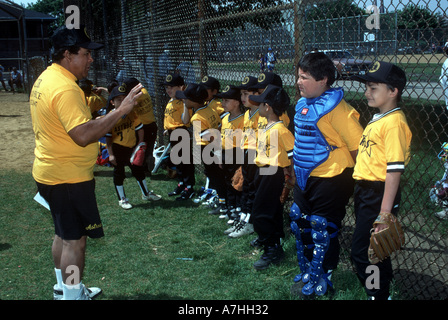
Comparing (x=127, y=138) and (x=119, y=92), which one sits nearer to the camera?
(x=119, y=92)

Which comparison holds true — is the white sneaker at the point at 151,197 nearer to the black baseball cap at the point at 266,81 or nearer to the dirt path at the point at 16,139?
the black baseball cap at the point at 266,81

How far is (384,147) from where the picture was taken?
2.83m

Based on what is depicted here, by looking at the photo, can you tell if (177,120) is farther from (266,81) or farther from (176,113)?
(266,81)

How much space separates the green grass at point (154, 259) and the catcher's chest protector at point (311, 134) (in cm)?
109

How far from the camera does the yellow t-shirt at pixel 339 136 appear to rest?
322cm

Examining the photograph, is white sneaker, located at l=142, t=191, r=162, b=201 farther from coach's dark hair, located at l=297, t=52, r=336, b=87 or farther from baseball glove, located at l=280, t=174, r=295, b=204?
coach's dark hair, located at l=297, t=52, r=336, b=87

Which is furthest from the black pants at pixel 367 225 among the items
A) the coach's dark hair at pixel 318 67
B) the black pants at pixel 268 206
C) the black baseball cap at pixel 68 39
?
the black baseball cap at pixel 68 39

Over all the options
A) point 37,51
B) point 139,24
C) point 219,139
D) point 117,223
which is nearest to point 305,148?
point 219,139

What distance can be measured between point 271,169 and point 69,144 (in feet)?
6.04

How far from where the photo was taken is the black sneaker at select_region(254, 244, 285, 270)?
13.7 ft

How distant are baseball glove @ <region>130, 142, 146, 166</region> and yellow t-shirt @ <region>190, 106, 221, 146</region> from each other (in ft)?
3.42

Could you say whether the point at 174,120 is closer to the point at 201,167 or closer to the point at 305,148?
the point at 201,167

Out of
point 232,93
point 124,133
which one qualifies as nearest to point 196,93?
point 232,93

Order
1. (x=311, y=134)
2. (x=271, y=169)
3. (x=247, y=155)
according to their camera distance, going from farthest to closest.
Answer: (x=247, y=155) → (x=271, y=169) → (x=311, y=134)
